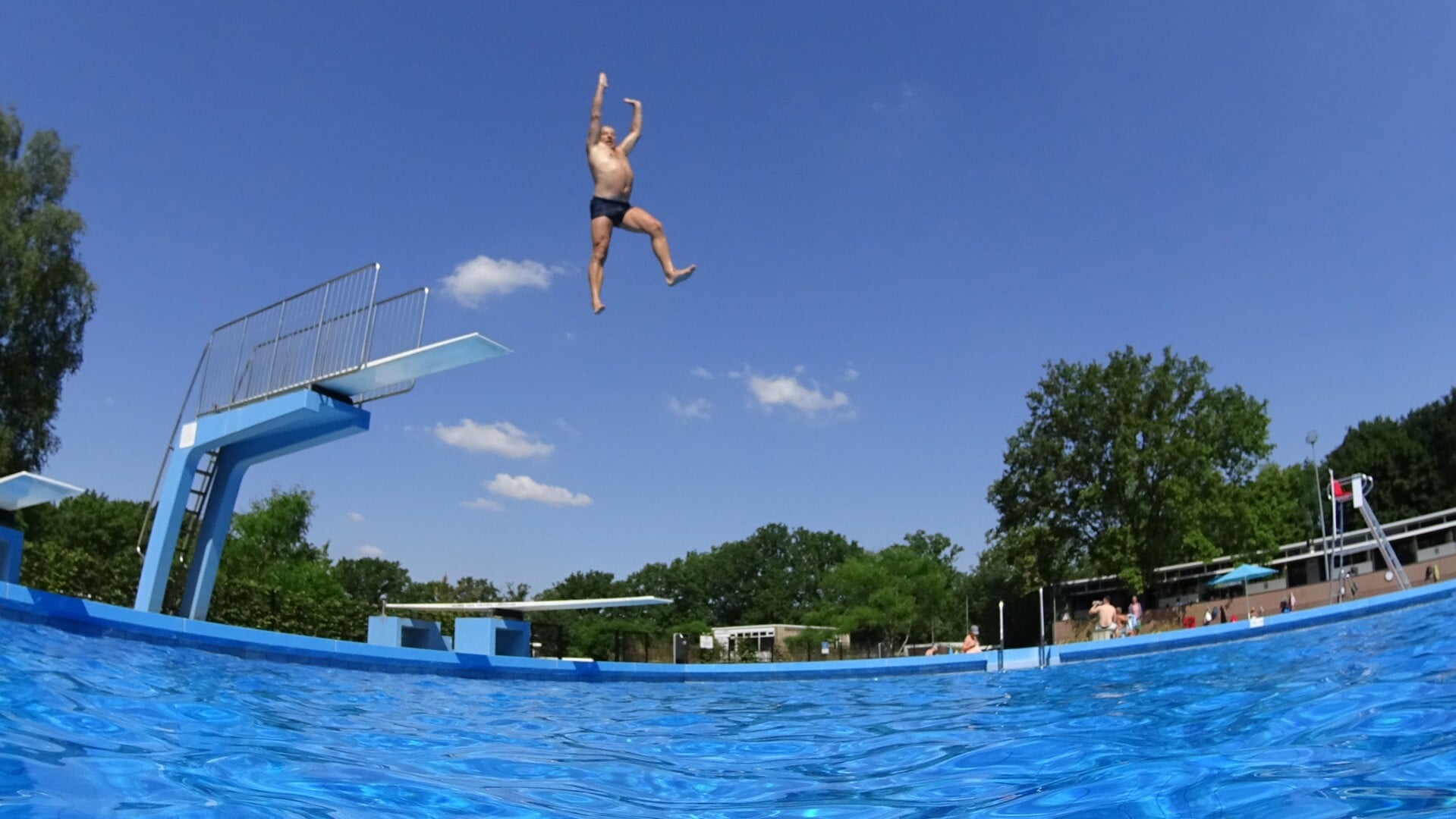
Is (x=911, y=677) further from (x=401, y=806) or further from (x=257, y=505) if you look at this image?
(x=257, y=505)

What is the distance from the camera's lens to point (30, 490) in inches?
394

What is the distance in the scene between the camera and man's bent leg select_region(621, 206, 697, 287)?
7.58 metres

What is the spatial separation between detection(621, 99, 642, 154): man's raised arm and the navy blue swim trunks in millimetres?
805

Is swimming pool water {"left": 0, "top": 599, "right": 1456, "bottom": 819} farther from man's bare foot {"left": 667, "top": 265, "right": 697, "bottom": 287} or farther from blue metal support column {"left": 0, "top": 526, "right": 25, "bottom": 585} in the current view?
man's bare foot {"left": 667, "top": 265, "right": 697, "bottom": 287}

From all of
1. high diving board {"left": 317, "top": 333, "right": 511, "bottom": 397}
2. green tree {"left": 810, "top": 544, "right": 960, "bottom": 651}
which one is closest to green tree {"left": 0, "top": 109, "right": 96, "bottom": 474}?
high diving board {"left": 317, "top": 333, "right": 511, "bottom": 397}

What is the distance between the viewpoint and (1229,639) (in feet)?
46.5

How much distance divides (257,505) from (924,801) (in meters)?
37.8

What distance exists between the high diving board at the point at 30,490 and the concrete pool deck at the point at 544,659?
159 cm

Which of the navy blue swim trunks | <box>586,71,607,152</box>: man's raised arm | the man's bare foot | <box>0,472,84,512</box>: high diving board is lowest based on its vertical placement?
<box>0,472,84,512</box>: high diving board

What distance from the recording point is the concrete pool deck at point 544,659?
28.0 ft

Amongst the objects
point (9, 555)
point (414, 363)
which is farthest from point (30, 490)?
point (414, 363)

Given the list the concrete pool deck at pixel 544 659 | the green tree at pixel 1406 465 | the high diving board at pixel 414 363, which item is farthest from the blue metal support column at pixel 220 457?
the green tree at pixel 1406 465

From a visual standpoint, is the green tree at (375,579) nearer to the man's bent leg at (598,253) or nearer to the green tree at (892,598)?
the green tree at (892,598)

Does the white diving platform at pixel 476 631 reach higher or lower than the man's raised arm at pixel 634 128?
lower
